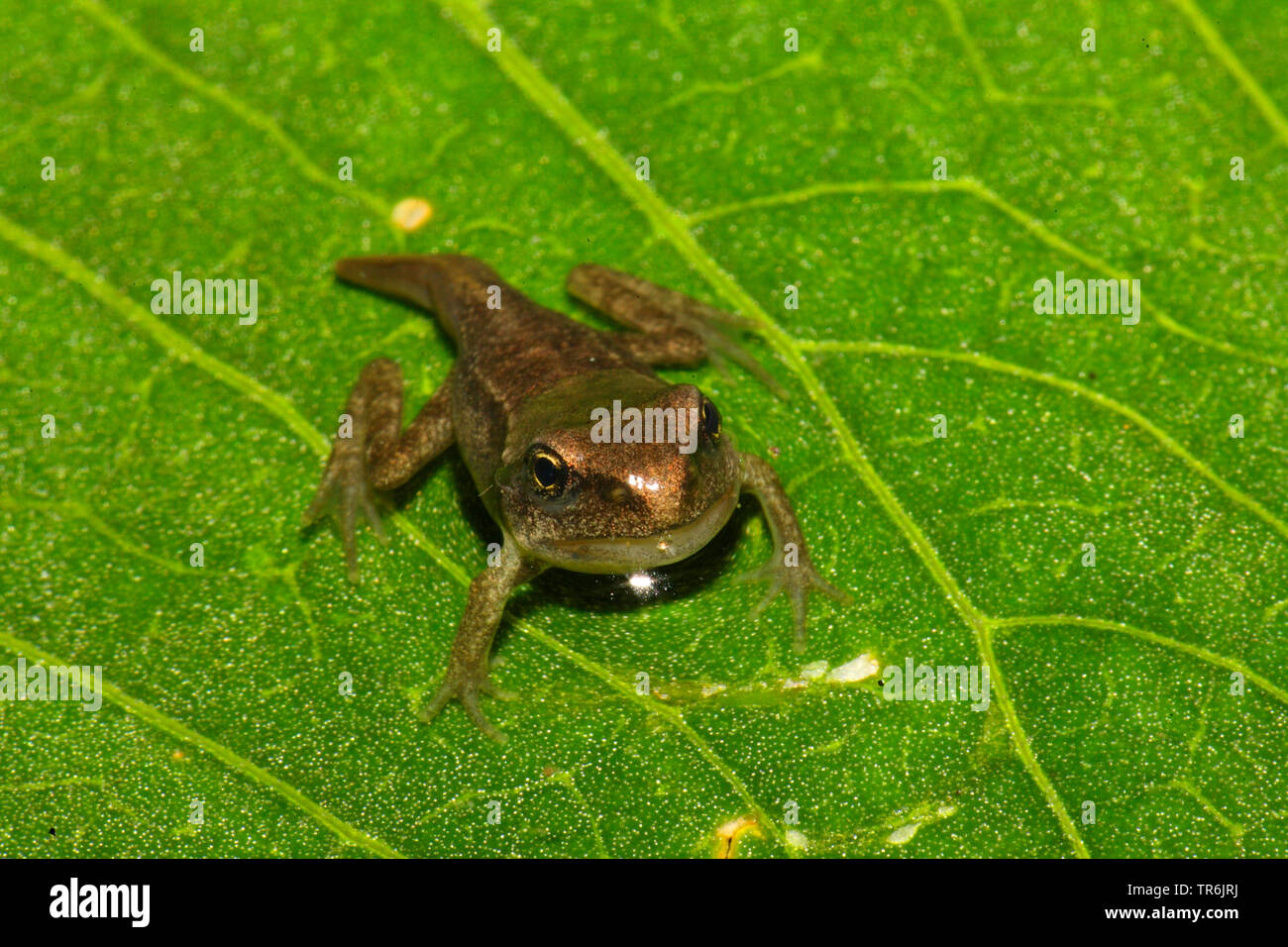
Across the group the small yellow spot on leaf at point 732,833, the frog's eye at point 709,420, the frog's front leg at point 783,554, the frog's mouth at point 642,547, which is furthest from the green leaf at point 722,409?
the frog's eye at point 709,420

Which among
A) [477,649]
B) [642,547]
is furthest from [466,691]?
[642,547]

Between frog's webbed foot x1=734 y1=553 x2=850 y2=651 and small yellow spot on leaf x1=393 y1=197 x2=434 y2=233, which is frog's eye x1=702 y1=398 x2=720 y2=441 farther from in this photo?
small yellow spot on leaf x1=393 y1=197 x2=434 y2=233

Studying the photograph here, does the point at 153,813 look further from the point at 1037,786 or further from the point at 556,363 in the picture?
the point at 1037,786

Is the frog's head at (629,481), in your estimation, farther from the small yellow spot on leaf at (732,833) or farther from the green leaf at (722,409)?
the small yellow spot on leaf at (732,833)

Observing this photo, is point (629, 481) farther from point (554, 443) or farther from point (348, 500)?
point (348, 500)

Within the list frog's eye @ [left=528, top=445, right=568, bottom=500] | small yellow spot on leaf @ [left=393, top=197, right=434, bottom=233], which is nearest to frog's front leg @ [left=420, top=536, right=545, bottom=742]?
frog's eye @ [left=528, top=445, right=568, bottom=500]

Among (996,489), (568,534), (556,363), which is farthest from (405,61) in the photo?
(996,489)

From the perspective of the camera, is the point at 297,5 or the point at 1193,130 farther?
the point at 297,5
